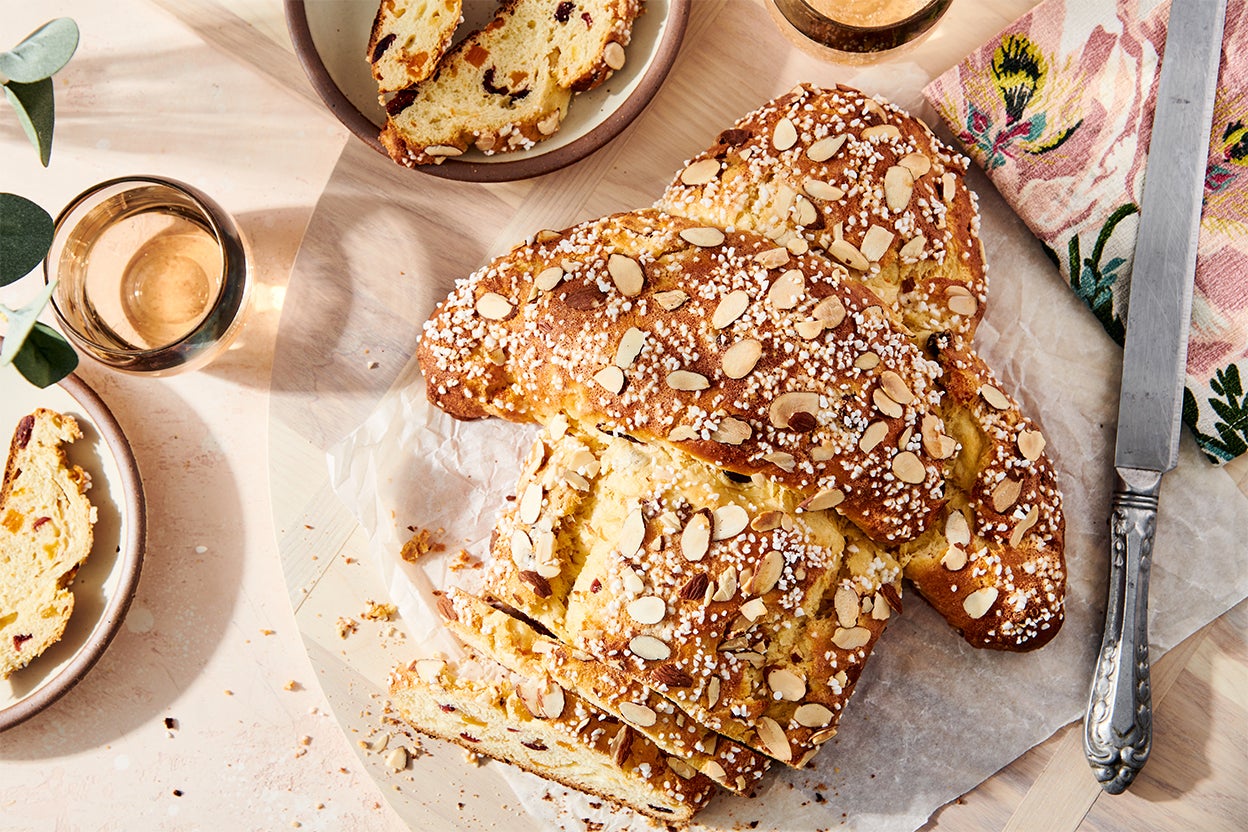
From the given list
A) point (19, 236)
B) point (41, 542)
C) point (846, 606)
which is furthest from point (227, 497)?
point (846, 606)

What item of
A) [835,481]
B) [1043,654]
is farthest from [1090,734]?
[835,481]

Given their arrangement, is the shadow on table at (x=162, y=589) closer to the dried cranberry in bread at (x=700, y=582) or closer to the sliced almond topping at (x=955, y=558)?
the dried cranberry in bread at (x=700, y=582)

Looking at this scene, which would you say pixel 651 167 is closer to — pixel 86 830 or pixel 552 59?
pixel 552 59

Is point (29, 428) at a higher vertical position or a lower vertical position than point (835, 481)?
lower

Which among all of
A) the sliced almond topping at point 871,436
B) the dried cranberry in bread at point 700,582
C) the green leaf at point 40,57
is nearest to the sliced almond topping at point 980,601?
the dried cranberry in bread at point 700,582

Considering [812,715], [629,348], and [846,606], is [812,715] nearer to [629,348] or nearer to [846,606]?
[846,606]

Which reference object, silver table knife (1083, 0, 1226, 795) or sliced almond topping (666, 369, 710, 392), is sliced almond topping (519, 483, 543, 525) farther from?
silver table knife (1083, 0, 1226, 795)
